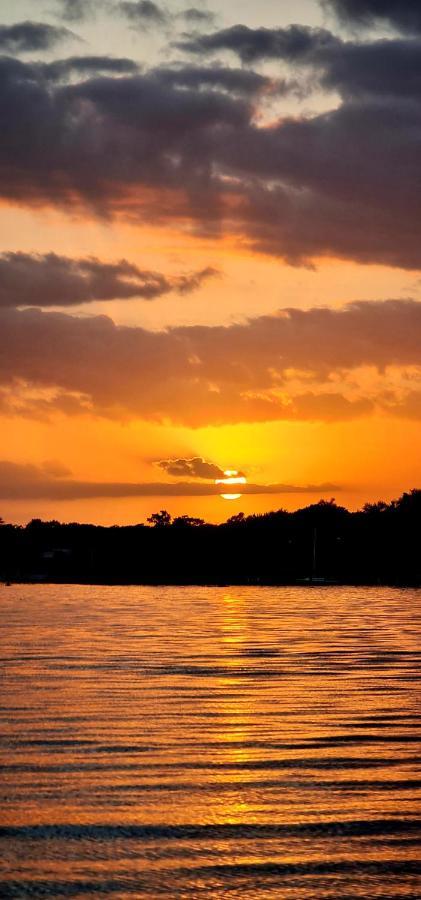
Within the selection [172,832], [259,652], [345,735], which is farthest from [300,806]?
[259,652]

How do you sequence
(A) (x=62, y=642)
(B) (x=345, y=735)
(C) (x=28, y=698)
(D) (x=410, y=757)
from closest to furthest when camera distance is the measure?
(D) (x=410, y=757) < (B) (x=345, y=735) < (C) (x=28, y=698) < (A) (x=62, y=642)

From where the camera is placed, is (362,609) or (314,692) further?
(362,609)

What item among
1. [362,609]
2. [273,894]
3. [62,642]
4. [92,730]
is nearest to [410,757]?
[92,730]

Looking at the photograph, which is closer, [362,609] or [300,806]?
[300,806]

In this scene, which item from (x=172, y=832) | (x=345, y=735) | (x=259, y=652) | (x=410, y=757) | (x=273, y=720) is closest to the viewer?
(x=172, y=832)

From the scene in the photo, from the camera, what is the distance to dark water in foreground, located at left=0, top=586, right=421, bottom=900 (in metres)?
14.7

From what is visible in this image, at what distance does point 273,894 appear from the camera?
13.9 m

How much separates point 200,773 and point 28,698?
1183 centimetres

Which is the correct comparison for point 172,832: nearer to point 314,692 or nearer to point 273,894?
point 273,894

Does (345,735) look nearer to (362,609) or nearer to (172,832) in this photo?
(172,832)

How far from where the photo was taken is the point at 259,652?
50.8m

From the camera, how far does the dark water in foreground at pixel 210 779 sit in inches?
578

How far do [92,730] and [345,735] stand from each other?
194 inches

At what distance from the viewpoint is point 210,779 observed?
2056cm
